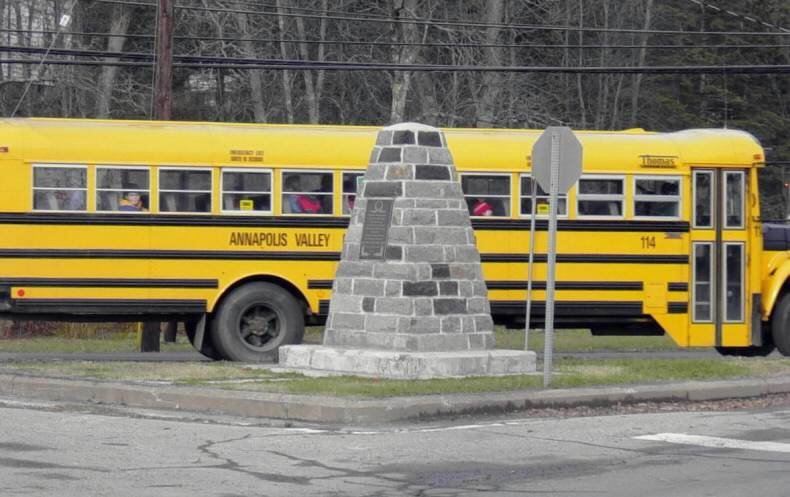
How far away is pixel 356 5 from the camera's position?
117ft

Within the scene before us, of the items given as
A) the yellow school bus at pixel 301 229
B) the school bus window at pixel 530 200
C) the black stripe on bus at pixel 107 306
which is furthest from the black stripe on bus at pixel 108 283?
the school bus window at pixel 530 200

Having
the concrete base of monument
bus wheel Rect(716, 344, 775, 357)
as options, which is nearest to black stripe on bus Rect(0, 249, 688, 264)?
bus wheel Rect(716, 344, 775, 357)

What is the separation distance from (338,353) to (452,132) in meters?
4.84

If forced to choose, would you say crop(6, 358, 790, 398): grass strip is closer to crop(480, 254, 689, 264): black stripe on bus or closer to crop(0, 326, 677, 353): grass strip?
crop(480, 254, 689, 264): black stripe on bus

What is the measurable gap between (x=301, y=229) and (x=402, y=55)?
581 inches

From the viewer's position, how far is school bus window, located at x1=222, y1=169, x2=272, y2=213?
18.7 m

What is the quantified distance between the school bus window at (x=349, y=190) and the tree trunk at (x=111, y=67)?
624 inches

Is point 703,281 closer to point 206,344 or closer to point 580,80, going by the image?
point 206,344

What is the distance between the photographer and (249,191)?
18.7 meters

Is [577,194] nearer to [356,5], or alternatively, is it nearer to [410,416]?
[410,416]

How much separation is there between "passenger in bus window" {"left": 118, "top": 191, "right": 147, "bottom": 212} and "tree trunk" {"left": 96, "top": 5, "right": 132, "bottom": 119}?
50.7ft

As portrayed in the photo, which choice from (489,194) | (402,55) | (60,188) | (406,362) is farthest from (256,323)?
(402,55)

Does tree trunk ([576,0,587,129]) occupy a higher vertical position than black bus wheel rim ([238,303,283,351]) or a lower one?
higher

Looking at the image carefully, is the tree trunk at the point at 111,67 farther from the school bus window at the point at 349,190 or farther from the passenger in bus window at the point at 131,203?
the school bus window at the point at 349,190
